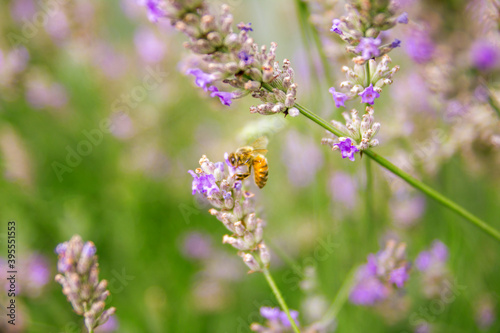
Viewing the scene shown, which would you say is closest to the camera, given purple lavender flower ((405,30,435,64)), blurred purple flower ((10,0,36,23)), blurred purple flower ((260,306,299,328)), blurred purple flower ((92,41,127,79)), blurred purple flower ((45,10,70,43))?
blurred purple flower ((260,306,299,328))

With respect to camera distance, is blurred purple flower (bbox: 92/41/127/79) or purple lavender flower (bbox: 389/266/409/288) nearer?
purple lavender flower (bbox: 389/266/409/288)

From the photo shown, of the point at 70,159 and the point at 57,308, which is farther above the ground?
the point at 70,159

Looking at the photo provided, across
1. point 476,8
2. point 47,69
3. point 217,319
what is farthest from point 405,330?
point 47,69

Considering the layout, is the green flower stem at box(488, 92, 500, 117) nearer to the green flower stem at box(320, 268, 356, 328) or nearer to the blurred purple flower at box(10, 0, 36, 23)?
the green flower stem at box(320, 268, 356, 328)

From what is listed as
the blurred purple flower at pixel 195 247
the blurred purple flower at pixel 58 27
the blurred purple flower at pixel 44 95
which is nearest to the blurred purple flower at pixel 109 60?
the blurred purple flower at pixel 58 27

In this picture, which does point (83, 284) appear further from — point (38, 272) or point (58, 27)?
point (58, 27)

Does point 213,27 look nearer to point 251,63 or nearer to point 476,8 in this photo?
point 251,63

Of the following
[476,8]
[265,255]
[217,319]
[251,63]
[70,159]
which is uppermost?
[251,63]

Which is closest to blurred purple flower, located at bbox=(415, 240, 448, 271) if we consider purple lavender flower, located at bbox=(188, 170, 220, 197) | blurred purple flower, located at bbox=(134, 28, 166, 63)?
purple lavender flower, located at bbox=(188, 170, 220, 197)
